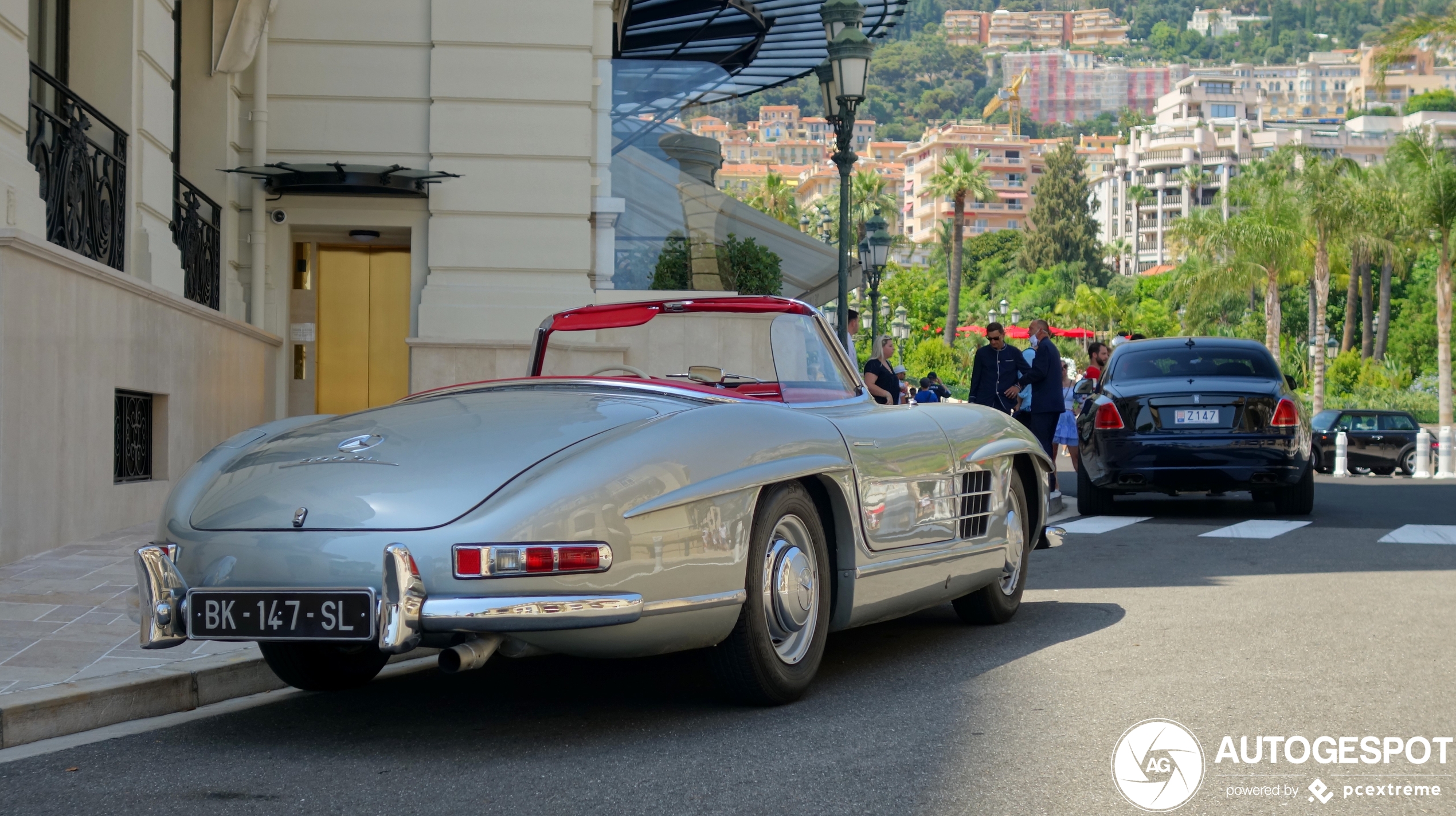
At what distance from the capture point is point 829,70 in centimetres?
→ 1495

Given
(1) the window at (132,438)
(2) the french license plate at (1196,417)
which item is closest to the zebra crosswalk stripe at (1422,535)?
(2) the french license plate at (1196,417)

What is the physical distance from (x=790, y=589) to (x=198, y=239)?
9861 millimetres

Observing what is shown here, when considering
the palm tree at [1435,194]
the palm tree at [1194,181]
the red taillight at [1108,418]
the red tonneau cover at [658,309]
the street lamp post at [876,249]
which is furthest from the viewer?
the palm tree at [1194,181]

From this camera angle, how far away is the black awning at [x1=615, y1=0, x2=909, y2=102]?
19766 mm

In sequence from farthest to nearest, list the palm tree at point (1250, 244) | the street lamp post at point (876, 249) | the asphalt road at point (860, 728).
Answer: the palm tree at point (1250, 244) → the street lamp post at point (876, 249) → the asphalt road at point (860, 728)

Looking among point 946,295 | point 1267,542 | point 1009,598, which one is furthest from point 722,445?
point 946,295

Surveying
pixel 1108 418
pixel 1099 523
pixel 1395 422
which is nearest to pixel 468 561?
pixel 1099 523

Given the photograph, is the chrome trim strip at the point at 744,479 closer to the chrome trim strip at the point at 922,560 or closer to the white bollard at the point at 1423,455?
the chrome trim strip at the point at 922,560

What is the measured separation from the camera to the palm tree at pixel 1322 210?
47250 mm

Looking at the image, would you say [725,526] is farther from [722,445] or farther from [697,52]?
[697,52]

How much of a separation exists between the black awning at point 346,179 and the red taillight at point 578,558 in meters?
10.6

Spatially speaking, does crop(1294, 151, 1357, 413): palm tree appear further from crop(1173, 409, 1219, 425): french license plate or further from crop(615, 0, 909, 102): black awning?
crop(1173, 409, 1219, 425): french license plate

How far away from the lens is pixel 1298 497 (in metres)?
12.8

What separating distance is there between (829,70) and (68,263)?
8.55 m
